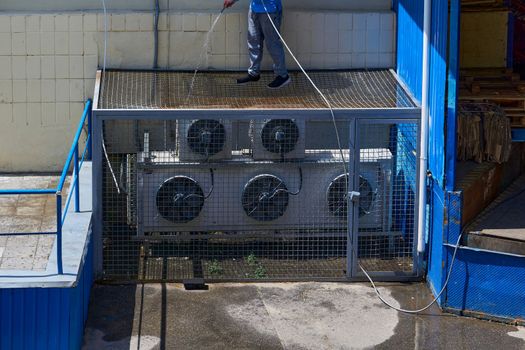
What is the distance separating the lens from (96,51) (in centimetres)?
1151

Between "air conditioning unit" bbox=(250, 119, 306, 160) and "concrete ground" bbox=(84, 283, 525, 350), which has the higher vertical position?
"air conditioning unit" bbox=(250, 119, 306, 160)

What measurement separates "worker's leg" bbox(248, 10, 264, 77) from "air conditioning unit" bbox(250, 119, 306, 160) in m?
0.83

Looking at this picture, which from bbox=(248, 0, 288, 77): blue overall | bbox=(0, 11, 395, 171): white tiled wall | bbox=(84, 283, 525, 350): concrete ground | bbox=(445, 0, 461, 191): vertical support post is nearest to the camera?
bbox=(84, 283, 525, 350): concrete ground

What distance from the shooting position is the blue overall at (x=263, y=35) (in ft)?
36.0

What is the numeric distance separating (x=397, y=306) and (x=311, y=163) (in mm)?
1964

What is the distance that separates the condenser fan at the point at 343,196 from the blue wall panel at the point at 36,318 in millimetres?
3603

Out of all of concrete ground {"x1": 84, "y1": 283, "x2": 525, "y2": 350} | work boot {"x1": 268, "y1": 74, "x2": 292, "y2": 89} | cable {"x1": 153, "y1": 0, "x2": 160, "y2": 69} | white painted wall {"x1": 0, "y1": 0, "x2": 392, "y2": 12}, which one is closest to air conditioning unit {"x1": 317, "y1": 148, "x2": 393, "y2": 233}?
concrete ground {"x1": 84, "y1": 283, "x2": 525, "y2": 350}

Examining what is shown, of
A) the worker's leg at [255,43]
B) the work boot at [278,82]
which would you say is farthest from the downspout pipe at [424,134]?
the worker's leg at [255,43]

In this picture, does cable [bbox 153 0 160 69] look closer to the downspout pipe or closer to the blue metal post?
the downspout pipe

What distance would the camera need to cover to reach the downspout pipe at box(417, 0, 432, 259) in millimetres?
10102

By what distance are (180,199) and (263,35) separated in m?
2.26

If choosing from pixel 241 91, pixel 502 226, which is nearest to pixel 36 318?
pixel 241 91

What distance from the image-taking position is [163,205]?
10.5 metres

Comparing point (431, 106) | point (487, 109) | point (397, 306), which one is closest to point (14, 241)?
point (397, 306)
